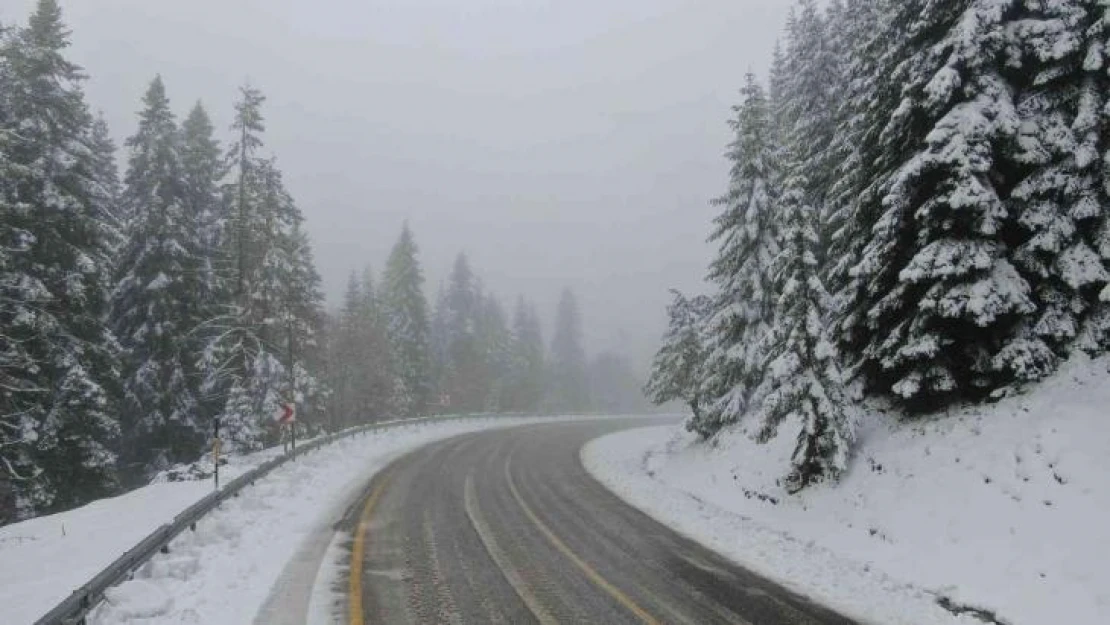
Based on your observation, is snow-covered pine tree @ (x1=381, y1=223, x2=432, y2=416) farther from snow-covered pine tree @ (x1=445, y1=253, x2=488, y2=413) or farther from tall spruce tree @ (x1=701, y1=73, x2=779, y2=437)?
tall spruce tree @ (x1=701, y1=73, x2=779, y2=437)

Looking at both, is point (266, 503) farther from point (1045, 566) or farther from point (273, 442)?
point (273, 442)

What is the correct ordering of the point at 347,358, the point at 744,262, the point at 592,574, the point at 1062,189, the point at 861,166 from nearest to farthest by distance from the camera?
the point at 592,574 < the point at 1062,189 < the point at 861,166 < the point at 744,262 < the point at 347,358

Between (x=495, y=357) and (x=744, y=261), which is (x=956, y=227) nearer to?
(x=744, y=261)

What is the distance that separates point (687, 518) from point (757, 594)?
5918 mm

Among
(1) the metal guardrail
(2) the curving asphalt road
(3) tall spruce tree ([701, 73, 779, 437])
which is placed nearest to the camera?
(1) the metal guardrail

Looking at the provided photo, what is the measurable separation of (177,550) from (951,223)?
14997 mm

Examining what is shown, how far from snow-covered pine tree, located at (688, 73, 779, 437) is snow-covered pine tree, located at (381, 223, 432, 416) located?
3500 centimetres

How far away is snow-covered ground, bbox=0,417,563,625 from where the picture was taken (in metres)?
8.69

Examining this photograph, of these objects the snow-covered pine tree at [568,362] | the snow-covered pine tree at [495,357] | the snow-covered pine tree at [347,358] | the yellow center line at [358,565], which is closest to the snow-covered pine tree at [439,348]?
the snow-covered pine tree at [495,357]

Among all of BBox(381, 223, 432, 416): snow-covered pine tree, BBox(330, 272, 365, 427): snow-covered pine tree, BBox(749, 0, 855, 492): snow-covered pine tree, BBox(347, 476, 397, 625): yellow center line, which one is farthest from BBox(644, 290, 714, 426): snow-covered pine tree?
BBox(381, 223, 432, 416): snow-covered pine tree

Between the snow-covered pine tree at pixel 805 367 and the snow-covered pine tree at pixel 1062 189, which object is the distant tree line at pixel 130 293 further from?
the snow-covered pine tree at pixel 1062 189

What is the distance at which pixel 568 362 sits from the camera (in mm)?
90062

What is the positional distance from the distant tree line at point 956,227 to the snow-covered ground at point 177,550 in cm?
1105

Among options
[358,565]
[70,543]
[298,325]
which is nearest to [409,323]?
[298,325]
